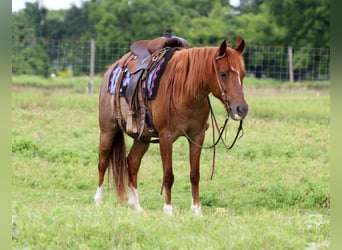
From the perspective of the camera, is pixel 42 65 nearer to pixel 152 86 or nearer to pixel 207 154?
pixel 207 154

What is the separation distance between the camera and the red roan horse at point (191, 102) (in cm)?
557

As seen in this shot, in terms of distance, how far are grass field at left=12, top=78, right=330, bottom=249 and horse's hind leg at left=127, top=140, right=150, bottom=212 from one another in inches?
9.0

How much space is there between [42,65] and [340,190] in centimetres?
2680

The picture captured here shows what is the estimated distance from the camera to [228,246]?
3.71m

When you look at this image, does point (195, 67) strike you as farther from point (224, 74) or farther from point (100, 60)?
point (100, 60)

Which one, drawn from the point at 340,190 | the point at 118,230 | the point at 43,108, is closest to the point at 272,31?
the point at 43,108

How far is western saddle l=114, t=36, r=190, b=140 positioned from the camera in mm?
6500

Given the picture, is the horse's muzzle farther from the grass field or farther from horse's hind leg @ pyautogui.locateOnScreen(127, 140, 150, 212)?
horse's hind leg @ pyautogui.locateOnScreen(127, 140, 150, 212)

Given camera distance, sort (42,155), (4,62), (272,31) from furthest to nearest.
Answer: (272,31) < (42,155) < (4,62)

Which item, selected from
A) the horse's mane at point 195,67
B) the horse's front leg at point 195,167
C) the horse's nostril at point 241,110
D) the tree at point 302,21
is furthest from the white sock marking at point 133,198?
the tree at point 302,21

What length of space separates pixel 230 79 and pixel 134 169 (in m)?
1.92

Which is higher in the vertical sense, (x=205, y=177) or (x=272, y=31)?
(x=272, y=31)

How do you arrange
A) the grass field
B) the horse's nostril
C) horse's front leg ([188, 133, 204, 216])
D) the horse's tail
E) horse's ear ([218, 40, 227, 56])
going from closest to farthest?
the grass field, the horse's nostril, horse's ear ([218, 40, 227, 56]), horse's front leg ([188, 133, 204, 216]), the horse's tail

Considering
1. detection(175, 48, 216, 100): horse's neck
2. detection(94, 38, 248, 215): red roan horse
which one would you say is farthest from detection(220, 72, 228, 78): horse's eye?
detection(175, 48, 216, 100): horse's neck
